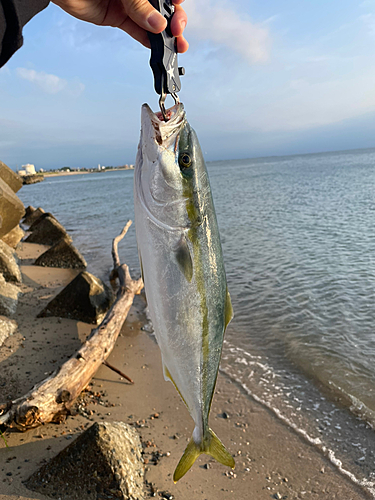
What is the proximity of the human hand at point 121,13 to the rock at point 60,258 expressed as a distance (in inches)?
423

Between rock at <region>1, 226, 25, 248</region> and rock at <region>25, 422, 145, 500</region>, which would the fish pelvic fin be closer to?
rock at <region>25, 422, 145, 500</region>

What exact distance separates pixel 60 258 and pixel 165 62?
11.8m

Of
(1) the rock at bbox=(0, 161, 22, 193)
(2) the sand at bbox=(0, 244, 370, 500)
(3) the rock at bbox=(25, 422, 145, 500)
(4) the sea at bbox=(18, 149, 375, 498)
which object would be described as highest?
(1) the rock at bbox=(0, 161, 22, 193)

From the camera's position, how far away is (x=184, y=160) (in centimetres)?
201

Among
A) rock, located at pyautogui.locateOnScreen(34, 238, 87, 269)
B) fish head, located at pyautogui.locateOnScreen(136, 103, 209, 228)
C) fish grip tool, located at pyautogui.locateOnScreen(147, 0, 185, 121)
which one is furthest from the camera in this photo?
rock, located at pyautogui.locateOnScreen(34, 238, 87, 269)

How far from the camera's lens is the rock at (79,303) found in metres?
8.14

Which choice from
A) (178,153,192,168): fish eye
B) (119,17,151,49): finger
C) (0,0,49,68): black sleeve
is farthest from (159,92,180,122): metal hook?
(119,17,151,49): finger

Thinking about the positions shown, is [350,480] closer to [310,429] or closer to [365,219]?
[310,429]

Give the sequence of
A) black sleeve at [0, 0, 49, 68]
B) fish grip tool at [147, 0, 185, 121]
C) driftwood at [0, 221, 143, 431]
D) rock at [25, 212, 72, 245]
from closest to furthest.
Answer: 1. black sleeve at [0, 0, 49, 68]
2. fish grip tool at [147, 0, 185, 121]
3. driftwood at [0, 221, 143, 431]
4. rock at [25, 212, 72, 245]

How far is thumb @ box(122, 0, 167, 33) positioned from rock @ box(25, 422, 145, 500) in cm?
380

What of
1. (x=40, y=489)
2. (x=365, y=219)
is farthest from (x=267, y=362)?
(x=365, y=219)

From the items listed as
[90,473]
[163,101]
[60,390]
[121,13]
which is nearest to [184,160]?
[163,101]

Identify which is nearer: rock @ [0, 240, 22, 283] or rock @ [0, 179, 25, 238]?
rock @ [0, 240, 22, 283]

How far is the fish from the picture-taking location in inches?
77.1
